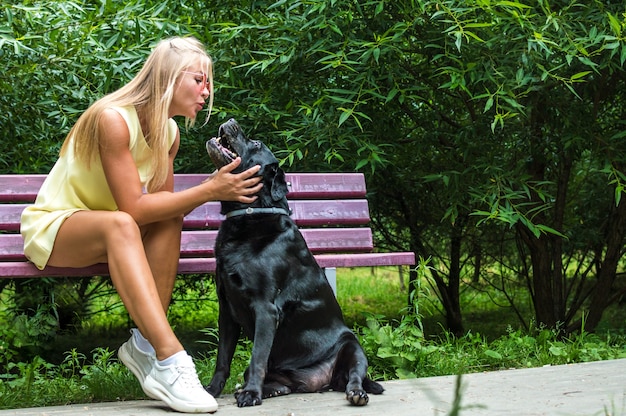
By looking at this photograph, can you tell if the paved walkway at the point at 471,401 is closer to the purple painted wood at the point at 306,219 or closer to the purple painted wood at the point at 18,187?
the purple painted wood at the point at 306,219

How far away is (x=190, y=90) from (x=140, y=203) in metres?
0.50

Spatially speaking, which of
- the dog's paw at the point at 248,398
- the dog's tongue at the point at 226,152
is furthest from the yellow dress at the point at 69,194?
the dog's paw at the point at 248,398

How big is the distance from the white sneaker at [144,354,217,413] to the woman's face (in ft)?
3.24

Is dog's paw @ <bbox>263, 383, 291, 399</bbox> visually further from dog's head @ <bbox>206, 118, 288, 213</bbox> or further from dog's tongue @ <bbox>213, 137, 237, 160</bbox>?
dog's tongue @ <bbox>213, 137, 237, 160</bbox>

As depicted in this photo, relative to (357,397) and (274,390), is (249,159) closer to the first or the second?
(274,390)

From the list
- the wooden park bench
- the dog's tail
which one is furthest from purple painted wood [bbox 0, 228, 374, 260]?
the dog's tail

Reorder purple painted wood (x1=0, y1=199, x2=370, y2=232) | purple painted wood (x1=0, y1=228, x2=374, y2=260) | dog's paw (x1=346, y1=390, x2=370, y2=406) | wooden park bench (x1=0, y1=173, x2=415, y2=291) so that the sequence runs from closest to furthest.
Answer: dog's paw (x1=346, y1=390, x2=370, y2=406), wooden park bench (x1=0, y1=173, x2=415, y2=291), purple painted wood (x1=0, y1=228, x2=374, y2=260), purple painted wood (x1=0, y1=199, x2=370, y2=232)

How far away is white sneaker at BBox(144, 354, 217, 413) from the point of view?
2791 mm

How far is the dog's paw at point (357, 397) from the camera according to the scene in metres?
2.90

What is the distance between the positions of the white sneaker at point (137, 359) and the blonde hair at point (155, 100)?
0.62 m

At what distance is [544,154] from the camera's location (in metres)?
5.30

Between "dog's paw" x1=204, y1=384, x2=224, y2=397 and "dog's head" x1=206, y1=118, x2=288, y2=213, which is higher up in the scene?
"dog's head" x1=206, y1=118, x2=288, y2=213

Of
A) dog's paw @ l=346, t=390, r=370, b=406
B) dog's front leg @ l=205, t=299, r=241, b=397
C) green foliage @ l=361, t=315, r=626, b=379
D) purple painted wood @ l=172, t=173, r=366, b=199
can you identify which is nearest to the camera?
dog's paw @ l=346, t=390, r=370, b=406

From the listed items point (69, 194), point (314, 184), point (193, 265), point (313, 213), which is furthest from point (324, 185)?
point (69, 194)
